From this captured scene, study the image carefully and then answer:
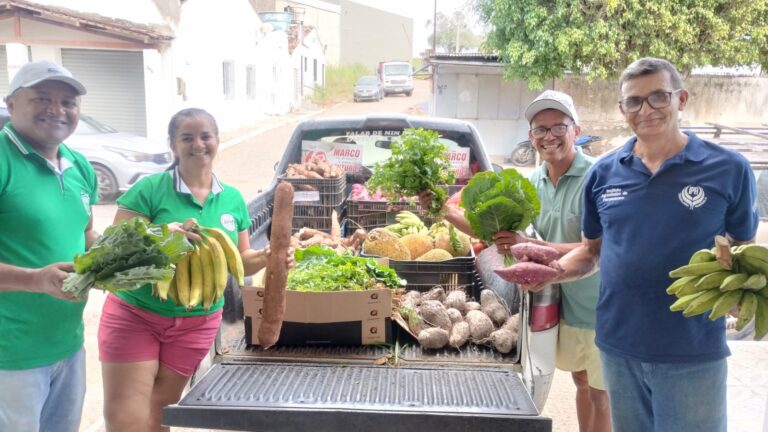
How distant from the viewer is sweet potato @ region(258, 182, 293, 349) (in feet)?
9.21

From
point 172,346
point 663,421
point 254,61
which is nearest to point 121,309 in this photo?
point 172,346

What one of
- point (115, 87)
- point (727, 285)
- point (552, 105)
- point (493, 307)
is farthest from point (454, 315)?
point (115, 87)

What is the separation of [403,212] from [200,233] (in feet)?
7.13

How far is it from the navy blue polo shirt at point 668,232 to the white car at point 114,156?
10556 mm

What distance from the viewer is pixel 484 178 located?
10.6 ft

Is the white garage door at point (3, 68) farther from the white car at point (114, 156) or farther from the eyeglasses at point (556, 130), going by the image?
the eyeglasses at point (556, 130)

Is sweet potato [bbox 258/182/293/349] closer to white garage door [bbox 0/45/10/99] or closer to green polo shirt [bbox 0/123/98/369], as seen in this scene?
green polo shirt [bbox 0/123/98/369]

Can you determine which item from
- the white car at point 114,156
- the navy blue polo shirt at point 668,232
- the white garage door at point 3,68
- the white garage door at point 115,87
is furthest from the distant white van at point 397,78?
the navy blue polo shirt at point 668,232

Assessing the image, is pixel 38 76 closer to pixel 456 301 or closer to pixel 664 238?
pixel 456 301

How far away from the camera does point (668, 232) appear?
258 centimetres

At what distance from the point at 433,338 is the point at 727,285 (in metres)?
1.41

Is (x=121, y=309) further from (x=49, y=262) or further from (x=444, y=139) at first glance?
(x=444, y=139)

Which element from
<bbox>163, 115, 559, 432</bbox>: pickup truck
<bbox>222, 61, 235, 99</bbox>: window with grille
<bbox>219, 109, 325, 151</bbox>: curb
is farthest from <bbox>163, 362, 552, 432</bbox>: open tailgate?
<bbox>222, 61, 235, 99</bbox>: window with grille

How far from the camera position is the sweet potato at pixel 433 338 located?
10.3 ft
